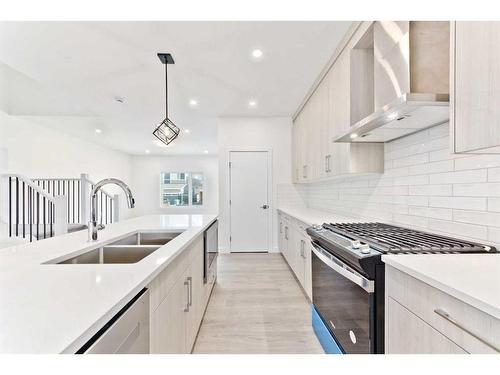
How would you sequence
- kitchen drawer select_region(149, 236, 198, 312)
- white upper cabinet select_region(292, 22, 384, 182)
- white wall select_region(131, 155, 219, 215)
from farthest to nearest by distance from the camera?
white wall select_region(131, 155, 219, 215)
white upper cabinet select_region(292, 22, 384, 182)
kitchen drawer select_region(149, 236, 198, 312)

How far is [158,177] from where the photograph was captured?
1030cm

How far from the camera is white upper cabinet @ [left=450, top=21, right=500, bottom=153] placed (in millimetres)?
968

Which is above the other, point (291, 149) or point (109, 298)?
point (291, 149)

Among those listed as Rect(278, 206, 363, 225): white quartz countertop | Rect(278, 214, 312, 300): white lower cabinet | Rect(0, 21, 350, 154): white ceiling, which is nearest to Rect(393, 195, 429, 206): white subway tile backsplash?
Rect(278, 206, 363, 225): white quartz countertop

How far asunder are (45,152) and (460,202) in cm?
718

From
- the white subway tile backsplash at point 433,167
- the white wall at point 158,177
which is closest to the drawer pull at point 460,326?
the white subway tile backsplash at point 433,167

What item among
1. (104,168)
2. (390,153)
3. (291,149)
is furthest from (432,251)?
(104,168)

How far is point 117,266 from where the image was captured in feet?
3.58

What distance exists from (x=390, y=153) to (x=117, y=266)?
2240 mm

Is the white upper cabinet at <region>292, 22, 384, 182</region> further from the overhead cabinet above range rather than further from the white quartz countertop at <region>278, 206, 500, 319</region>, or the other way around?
the white quartz countertop at <region>278, 206, 500, 319</region>

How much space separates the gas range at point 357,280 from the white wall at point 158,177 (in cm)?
873

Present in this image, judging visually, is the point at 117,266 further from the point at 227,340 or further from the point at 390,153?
the point at 390,153

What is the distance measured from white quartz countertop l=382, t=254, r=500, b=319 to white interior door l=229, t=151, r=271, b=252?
4.02m

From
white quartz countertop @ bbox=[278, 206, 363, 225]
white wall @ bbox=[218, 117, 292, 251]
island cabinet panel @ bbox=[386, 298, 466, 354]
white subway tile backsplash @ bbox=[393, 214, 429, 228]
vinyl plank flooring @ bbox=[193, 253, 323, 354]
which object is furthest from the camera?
white wall @ bbox=[218, 117, 292, 251]
